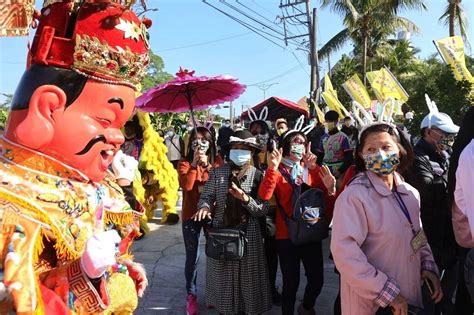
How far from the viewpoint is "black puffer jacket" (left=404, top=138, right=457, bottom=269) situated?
10.3 feet

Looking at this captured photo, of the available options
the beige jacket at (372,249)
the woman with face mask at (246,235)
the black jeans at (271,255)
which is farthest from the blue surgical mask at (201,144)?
the beige jacket at (372,249)

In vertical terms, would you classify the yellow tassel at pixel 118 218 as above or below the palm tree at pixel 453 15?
below

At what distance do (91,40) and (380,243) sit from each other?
172cm

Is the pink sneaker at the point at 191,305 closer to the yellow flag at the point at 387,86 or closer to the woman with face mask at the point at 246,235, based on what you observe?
the woman with face mask at the point at 246,235

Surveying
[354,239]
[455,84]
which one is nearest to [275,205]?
[354,239]

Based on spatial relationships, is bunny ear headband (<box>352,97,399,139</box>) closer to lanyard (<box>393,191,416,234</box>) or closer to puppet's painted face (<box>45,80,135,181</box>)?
lanyard (<box>393,191,416,234</box>)

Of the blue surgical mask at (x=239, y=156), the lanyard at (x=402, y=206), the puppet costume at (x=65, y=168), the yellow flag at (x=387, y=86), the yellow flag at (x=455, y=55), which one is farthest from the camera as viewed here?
the yellow flag at (x=387, y=86)

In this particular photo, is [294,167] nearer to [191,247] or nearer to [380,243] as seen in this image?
[191,247]

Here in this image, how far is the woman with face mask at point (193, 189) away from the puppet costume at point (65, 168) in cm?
196

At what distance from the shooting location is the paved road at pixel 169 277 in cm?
402

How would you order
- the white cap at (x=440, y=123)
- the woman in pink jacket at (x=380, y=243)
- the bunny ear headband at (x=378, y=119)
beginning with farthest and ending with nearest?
the white cap at (x=440, y=123), the bunny ear headband at (x=378, y=119), the woman in pink jacket at (x=380, y=243)

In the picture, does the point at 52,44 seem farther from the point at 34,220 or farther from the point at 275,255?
the point at 275,255

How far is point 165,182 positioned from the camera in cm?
675

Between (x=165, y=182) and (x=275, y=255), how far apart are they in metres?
3.15
